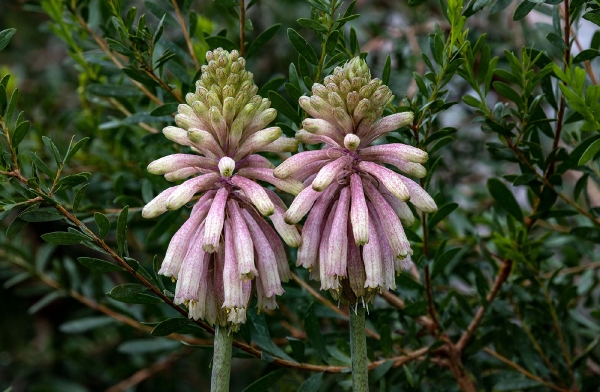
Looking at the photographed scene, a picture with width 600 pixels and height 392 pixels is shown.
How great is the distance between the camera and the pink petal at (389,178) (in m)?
1.05

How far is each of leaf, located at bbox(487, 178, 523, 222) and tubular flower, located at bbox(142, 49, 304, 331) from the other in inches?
26.3

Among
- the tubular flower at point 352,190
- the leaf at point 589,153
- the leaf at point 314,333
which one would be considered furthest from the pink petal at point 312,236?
the leaf at point 589,153

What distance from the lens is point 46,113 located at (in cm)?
259

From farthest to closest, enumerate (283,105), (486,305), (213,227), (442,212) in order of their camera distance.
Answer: (486,305), (442,212), (283,105), (213,227)

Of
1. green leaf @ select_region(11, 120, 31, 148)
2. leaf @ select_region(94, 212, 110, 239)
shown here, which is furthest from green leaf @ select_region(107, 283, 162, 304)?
green leaf @ select_region(11, 120, 31, 148)

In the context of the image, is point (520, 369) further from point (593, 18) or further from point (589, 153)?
point (593, 18)

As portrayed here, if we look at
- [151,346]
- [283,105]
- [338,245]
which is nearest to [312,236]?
[338,245]

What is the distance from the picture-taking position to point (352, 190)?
1118mm

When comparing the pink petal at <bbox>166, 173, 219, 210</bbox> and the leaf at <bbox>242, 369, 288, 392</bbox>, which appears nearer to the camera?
the pink petal at <bbox>166, 173, 219, 210</bbox>

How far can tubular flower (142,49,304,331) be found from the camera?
3.55ft

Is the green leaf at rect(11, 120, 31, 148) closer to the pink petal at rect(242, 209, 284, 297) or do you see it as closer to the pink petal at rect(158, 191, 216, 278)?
the pink petal at rect(158, 191, 216, 278)

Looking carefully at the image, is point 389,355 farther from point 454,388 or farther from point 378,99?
point 378,99

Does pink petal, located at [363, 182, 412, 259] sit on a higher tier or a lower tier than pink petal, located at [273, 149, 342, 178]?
lower

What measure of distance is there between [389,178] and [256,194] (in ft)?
0.74
